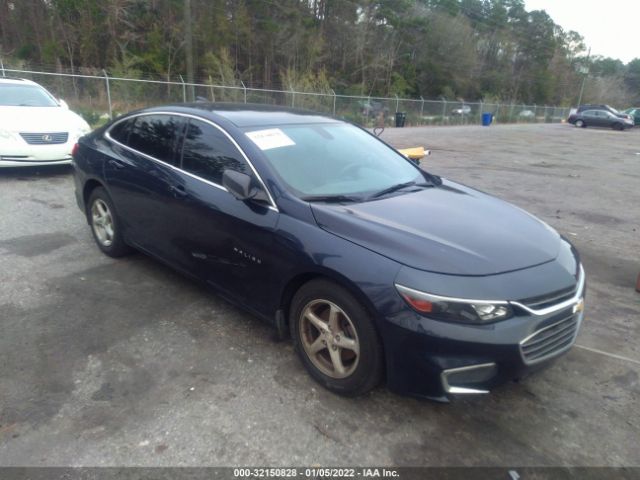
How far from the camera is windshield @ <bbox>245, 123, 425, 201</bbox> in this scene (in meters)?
3.21

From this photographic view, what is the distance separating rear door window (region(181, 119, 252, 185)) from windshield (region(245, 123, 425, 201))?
0.61 feet

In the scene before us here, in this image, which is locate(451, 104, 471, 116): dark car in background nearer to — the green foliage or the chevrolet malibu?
the green foliage

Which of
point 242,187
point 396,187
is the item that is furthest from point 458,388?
point 242,187

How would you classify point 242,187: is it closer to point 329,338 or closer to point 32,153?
point 329,338

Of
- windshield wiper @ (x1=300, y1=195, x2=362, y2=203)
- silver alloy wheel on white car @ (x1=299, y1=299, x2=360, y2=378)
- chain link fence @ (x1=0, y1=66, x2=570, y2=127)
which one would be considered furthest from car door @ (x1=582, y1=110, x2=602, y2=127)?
silver alloy wheel on white car @ (x1=299, y1=299, x2=360, y2=378)

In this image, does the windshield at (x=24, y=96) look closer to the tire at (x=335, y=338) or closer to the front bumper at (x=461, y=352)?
the tire at (x=335, y=338)

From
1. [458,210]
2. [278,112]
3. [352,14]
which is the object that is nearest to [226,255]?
[278,112]

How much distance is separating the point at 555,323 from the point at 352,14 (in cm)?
4941

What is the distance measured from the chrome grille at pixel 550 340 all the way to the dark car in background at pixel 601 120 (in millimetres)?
40168

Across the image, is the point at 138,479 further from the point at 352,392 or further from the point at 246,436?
the point at 352,392

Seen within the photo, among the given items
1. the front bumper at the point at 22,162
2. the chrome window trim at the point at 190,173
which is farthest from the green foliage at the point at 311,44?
the chrome window trim at the point at 190,173

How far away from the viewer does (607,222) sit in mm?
7176

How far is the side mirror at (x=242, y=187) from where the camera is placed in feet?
9.85

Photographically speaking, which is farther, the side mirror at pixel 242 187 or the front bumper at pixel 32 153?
the front bumper at pixel 32 153
